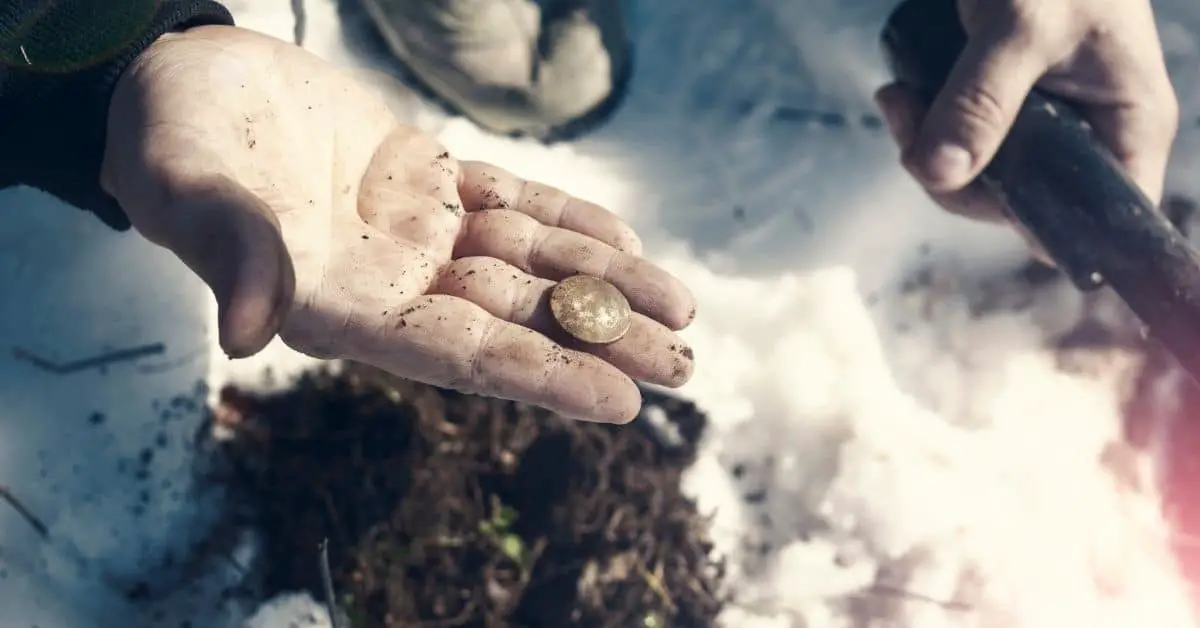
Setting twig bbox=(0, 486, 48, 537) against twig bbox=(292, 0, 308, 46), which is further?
twig bbox=(292, 0, 308, 46)

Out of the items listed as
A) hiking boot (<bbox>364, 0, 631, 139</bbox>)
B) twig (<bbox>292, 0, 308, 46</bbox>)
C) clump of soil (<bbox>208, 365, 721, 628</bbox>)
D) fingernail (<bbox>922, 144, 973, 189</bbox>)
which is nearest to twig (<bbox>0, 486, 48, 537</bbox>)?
clump of soil (<bbox>208, 365, 721, 628</bbox>)

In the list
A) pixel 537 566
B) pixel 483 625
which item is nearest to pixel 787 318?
pixel 537 566

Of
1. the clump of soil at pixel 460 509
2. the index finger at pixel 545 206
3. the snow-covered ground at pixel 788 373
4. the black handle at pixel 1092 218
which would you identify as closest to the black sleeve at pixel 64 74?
the snow-covered ground at pixel 788 373

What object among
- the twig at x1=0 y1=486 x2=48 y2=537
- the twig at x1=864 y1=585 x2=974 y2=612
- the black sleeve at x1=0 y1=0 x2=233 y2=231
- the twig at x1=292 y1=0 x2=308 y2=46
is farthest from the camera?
the twig at x1=292 y1=0 x2=308 y2=46

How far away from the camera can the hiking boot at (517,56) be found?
3.08m

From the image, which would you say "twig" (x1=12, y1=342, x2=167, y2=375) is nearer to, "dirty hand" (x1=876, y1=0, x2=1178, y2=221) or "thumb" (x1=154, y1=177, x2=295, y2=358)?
"thumb" (x1=154, y1=177, x2=295, y2=358)

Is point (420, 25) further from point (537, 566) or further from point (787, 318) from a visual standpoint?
point (537, 566)

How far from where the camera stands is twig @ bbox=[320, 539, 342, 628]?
2.28 metres

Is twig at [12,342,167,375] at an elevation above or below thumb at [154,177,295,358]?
below

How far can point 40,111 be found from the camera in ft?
7.15

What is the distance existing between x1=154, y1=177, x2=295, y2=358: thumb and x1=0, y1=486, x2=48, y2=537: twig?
1.14 metres

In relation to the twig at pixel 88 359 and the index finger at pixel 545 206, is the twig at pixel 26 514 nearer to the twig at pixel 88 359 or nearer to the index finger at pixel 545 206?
the twig at pixel 88 359

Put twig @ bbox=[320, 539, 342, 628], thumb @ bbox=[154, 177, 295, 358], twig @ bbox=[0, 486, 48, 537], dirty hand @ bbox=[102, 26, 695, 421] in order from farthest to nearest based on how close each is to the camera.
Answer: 1. twig @ bbox=[0, 486, 48, 537]
2. twig @ bbox=[320, 539, 342, 628]
3. dirty hand @ bbox=[102, 26, 695, 421]
4. thumb @ bbox=[154, 177, 295, 358]

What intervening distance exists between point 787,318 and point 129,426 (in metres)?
2.14
